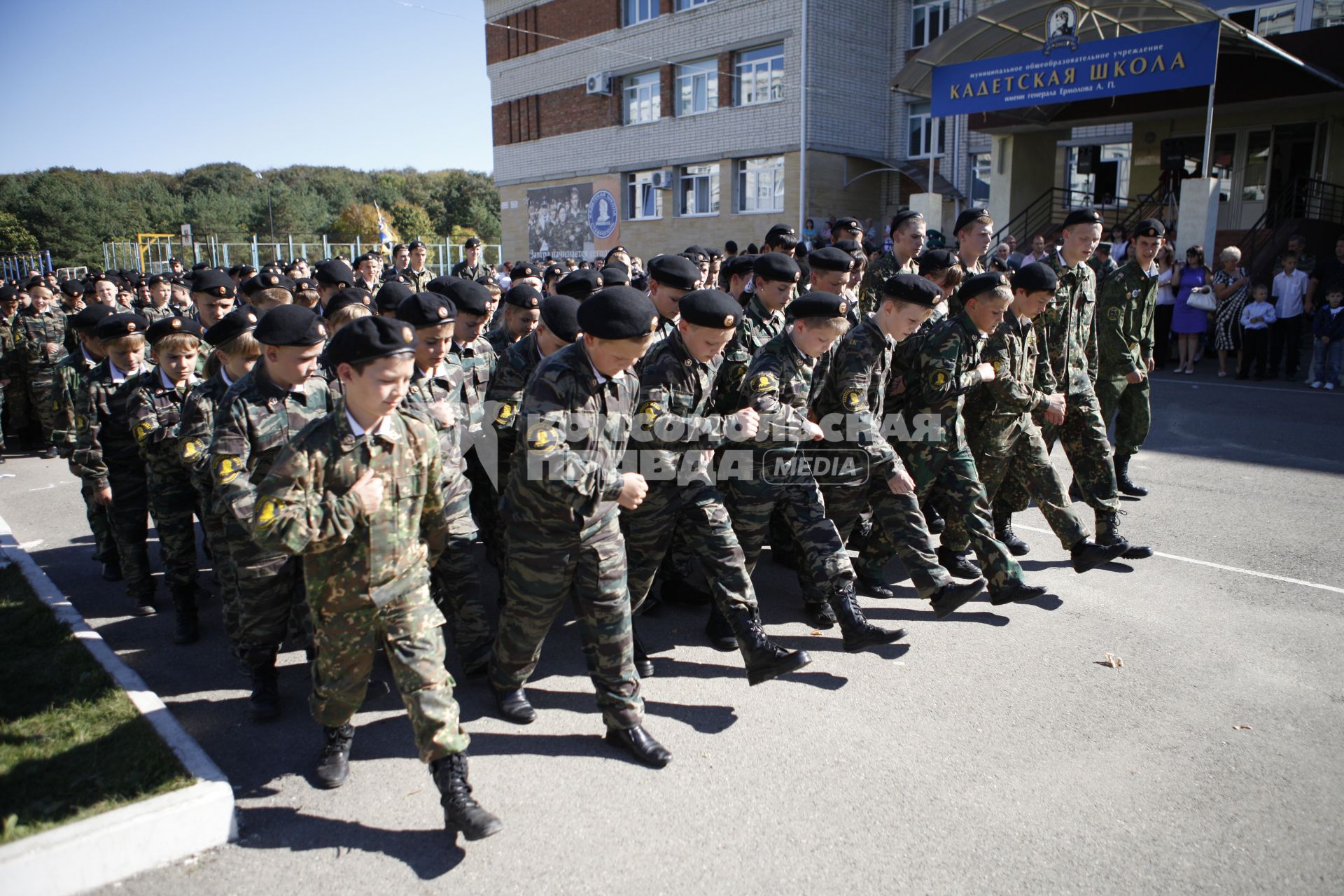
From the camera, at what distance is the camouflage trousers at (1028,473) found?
209 inches

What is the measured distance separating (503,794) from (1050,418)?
13.1 feet

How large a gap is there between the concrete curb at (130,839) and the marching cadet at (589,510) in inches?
51.3

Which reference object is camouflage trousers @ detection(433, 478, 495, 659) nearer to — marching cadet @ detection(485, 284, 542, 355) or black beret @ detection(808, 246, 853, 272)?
marching cadet @ detection(485, 284, 542, 355)

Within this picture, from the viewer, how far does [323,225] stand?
228 ft

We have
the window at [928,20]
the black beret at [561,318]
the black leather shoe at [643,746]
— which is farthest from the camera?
the window at [928,20]

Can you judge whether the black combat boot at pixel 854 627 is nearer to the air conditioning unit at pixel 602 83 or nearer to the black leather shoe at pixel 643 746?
the black leather shoe at pixel 643 746

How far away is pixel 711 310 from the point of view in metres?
3.98

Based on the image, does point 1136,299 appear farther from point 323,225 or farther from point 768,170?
point 323,225

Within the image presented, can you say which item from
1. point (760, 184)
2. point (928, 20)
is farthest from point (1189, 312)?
point (928, 20)

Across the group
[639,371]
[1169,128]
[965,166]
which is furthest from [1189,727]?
[965,166]

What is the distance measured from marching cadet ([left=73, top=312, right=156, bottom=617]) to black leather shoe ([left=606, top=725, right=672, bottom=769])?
3.50 m

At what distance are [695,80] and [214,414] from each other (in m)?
30.0

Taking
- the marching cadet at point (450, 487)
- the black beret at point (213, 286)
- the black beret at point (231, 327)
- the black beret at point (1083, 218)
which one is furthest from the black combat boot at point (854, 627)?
the black beret at point (213, 286)

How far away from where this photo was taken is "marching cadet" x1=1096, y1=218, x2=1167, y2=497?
7.06 metres
